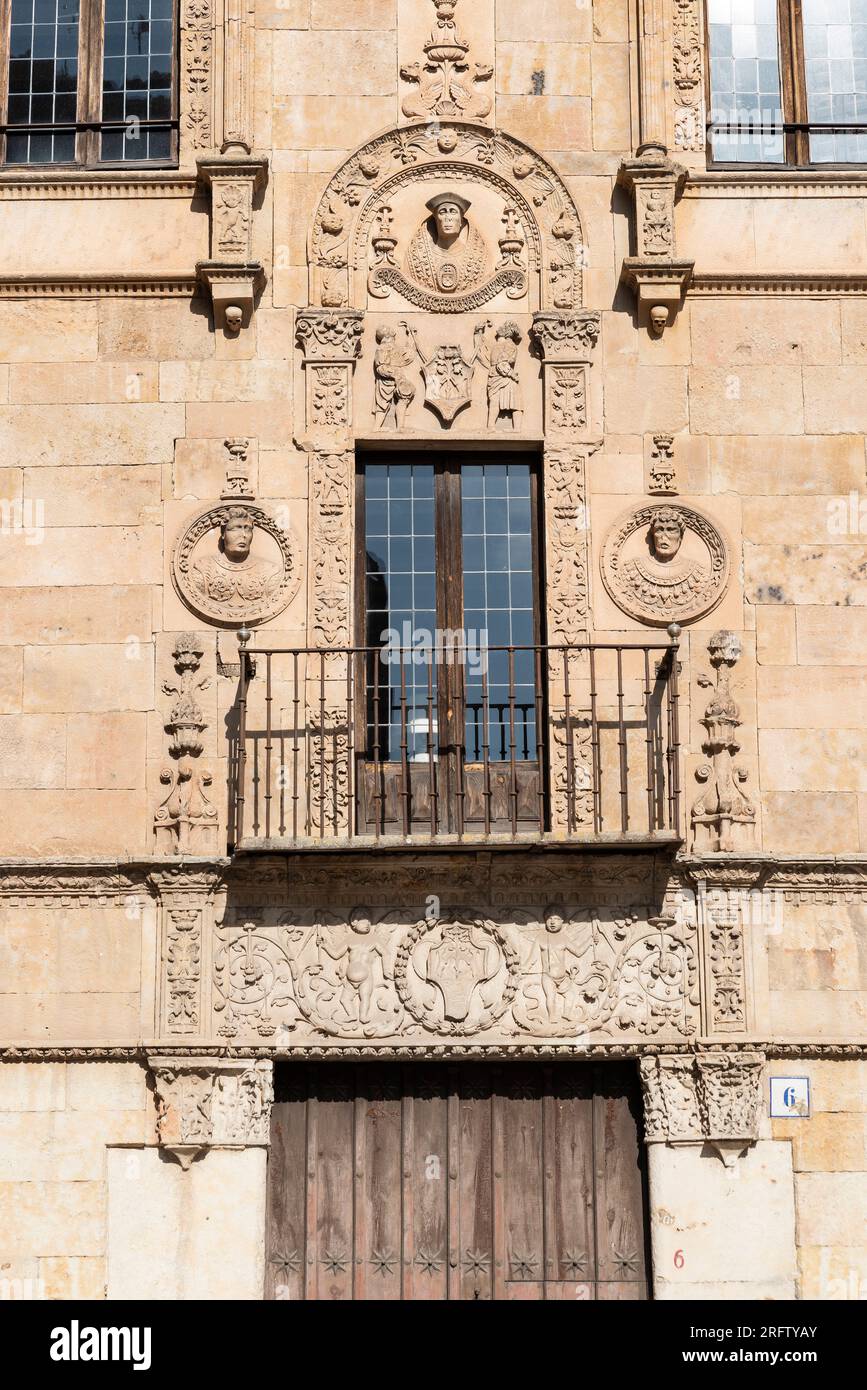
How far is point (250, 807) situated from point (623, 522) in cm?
286

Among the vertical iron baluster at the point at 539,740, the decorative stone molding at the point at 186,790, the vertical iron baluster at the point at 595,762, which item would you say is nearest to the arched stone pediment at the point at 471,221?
the vertical iron baluster at the point at 539,740

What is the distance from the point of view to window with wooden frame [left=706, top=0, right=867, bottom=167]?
13227 millimetres

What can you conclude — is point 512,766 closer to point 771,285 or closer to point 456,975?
point 456,975

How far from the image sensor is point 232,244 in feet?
41.6

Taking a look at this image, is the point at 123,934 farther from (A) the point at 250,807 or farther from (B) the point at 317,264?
(B) the point at 317,264

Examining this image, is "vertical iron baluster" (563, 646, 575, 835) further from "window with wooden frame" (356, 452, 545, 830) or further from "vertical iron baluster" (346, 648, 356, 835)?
"vertical iron baluster" (346, 648, 356, 835)

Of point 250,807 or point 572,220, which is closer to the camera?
point 250,807

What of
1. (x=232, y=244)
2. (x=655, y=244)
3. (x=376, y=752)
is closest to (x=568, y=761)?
(x=376, y=752)

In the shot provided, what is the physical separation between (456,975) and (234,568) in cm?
281

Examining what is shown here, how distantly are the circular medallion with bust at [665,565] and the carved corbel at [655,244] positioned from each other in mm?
1229

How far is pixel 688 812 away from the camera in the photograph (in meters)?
12.2

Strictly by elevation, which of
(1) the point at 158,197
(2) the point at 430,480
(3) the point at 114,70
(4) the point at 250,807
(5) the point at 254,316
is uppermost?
(3) the point at 114,70
